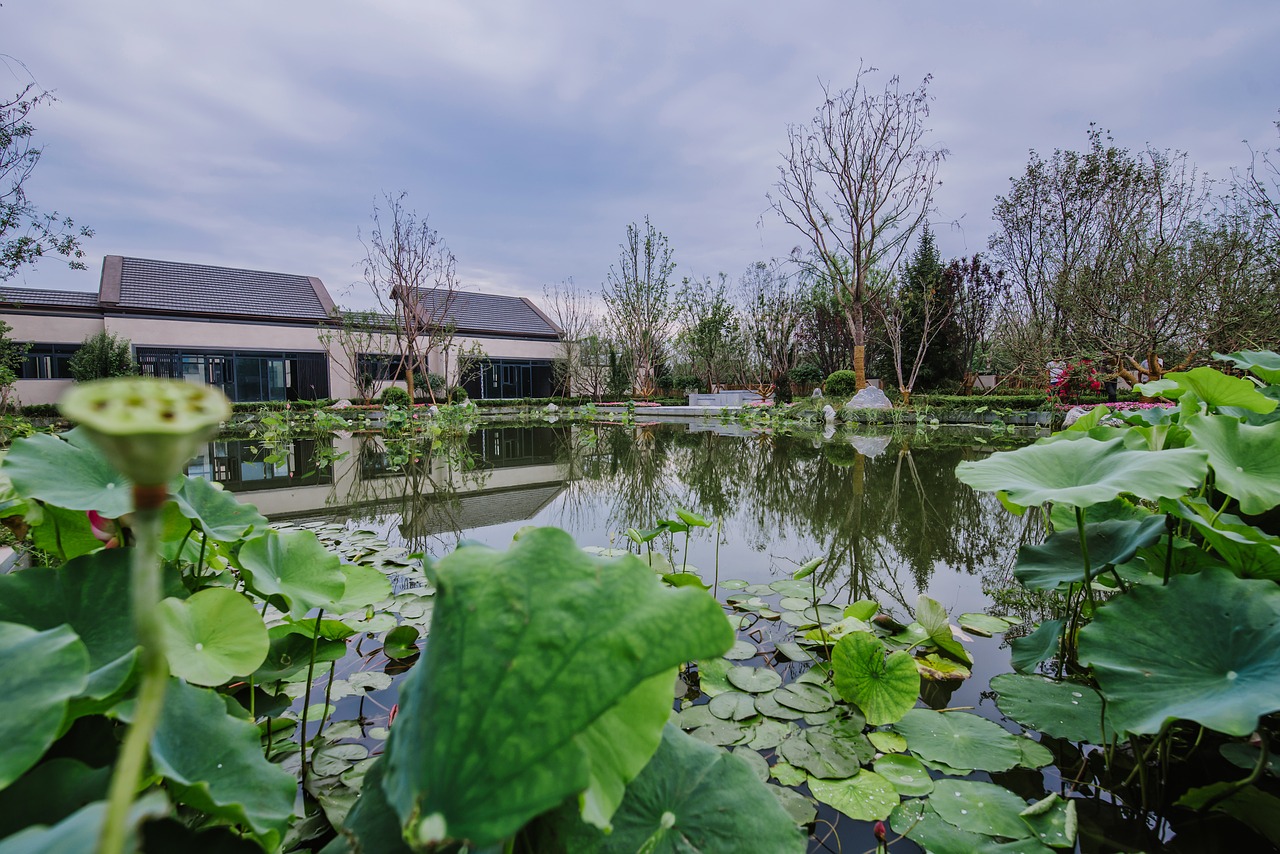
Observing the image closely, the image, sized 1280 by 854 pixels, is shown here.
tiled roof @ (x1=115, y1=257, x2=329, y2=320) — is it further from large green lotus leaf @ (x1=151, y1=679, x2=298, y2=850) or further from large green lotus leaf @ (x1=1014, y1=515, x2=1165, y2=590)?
large green lotus leaf @ (x1=1014, y1=515, x2=1165, y2=590)

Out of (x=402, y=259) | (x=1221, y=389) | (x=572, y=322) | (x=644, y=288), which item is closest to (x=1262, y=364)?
(x=1221, y=389)

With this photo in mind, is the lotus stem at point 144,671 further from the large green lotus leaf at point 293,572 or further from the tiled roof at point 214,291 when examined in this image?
the tiled roof at point 214,291

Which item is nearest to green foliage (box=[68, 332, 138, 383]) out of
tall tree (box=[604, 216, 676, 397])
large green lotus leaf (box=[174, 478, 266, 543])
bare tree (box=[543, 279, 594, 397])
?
bare tree (box=[543, 279, 594, 397])

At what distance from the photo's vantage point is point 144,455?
219 millimetres

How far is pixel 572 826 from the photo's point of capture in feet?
1.88

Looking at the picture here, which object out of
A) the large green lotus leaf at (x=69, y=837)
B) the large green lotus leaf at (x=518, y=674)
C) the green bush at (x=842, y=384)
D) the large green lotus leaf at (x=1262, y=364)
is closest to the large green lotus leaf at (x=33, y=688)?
the large green lotus leaf at (x=69, y=837)

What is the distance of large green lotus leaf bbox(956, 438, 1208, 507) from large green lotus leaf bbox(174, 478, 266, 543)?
5.30 feet

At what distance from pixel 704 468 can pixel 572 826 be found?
225 inches

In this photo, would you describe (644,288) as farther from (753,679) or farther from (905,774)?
(905,774)

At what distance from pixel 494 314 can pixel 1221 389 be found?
2690 centimetres

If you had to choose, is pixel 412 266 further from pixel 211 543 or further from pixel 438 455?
pixel 211 543

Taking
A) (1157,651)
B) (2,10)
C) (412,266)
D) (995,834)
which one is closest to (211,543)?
(995,834)

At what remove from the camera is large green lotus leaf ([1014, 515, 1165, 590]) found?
1.24 m

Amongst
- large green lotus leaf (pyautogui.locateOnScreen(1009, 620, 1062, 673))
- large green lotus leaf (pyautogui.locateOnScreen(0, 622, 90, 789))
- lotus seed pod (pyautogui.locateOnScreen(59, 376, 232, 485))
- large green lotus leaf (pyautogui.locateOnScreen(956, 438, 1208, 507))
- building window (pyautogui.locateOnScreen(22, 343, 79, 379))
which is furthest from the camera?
building window (pyautogui.locateOnScreen(22, 343, 79, 379))
